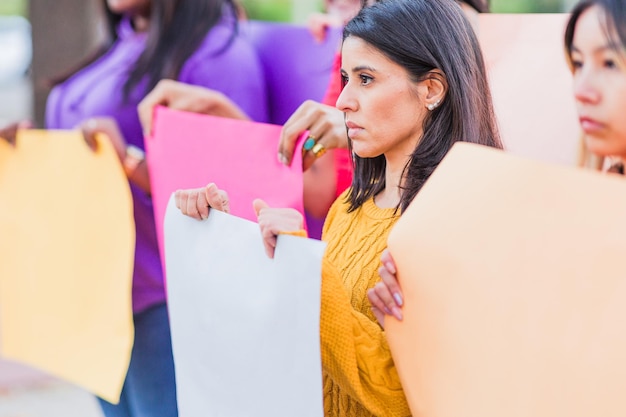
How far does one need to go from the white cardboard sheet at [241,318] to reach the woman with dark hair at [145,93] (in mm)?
787

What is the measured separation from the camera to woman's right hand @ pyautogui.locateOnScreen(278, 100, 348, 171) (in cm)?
156

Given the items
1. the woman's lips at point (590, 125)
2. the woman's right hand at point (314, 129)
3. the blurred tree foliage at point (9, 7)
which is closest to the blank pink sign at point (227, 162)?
→ the woman's right hand at point (314, 129)

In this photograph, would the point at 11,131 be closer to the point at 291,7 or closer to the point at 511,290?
the point at 511,290

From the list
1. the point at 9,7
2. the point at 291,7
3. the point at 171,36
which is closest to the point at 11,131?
the point at 171,36

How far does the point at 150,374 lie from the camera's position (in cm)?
229

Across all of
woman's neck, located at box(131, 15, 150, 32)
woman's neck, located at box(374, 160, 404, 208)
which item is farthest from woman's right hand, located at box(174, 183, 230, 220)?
woman's neck, located at box(131, 15, 150, 32)

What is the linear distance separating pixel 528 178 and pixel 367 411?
49 cm

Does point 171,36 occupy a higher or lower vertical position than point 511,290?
lower

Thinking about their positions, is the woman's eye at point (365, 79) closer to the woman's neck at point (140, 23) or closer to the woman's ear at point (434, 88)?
the woman's ear at point (434, 88)

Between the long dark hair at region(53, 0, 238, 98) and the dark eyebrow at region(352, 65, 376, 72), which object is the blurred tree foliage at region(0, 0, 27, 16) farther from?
the dark eyebrow at region(352, 65, 376, 72)

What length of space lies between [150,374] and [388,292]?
131 centimetres

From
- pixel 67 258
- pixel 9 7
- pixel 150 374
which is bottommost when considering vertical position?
pixel 9 7

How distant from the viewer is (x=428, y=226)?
3.50 feet

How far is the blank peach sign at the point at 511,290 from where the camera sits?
0.92 meters
